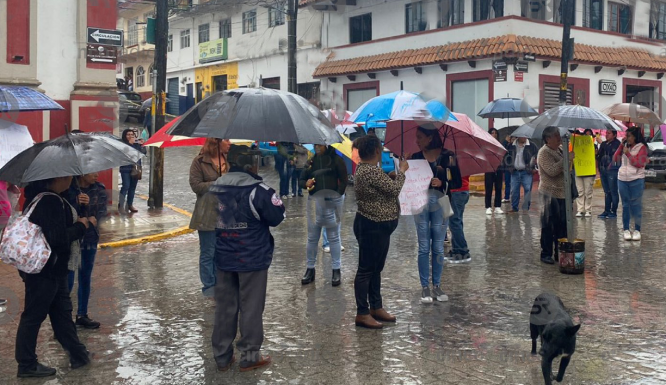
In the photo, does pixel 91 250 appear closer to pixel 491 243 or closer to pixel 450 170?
pixel 450 170

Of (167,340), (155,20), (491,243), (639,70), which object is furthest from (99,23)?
(639,70)

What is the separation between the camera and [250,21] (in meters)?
34.8

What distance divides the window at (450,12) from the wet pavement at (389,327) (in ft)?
48.7

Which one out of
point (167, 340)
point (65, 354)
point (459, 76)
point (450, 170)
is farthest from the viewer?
point (459, 76)

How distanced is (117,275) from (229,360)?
413 cm

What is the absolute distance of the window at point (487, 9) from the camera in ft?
74.9

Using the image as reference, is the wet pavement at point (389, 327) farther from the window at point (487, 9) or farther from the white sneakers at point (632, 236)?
the window at point (487, 9)

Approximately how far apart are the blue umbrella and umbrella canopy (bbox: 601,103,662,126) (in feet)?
32.9

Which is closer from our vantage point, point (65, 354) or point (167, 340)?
point (65, 354)

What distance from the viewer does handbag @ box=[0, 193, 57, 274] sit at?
16.6 feet

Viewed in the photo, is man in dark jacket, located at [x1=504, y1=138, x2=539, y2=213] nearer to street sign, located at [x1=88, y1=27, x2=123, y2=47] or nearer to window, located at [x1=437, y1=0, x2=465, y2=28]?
street sign, located at [x1=88, y1=27, x2=123, y2=47]

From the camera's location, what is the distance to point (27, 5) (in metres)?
12.8

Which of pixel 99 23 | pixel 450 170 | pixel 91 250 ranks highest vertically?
pixel 99 23

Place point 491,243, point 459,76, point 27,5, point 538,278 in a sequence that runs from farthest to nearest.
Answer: point 459,76
point 27,5
point 491,243
point 538,278
